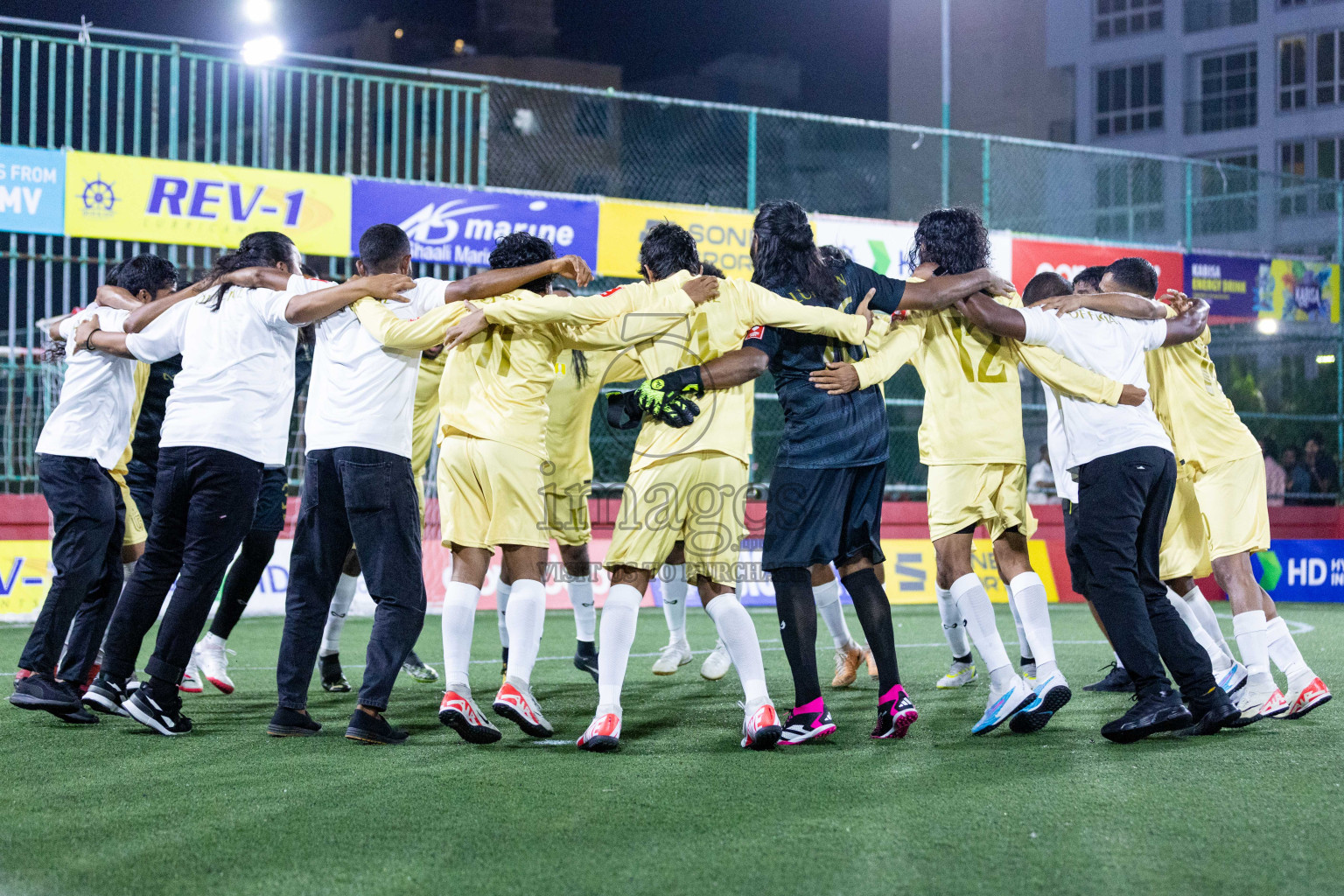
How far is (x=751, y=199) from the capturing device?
14.1m

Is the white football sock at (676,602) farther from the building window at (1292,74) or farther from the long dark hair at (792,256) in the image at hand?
the building window at (1292,74)

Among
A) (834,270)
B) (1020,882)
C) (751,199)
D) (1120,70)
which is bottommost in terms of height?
(1020,882)

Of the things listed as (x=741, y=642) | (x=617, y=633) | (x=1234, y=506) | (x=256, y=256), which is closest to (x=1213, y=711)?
(x=1234, y=506)

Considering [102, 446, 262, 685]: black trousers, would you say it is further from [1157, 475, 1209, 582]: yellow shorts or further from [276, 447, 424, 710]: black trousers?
[1157, 475, 1209, 582]: yellow shorts

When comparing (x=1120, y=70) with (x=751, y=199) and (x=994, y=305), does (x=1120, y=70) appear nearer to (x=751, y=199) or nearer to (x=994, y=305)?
(x=751, y=199)

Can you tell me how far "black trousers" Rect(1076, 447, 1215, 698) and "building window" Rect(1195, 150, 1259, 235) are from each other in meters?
12.7

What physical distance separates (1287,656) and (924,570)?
7814 millimetres

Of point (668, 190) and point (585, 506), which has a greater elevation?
point (668, 190)

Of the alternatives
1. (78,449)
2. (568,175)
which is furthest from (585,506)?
(568,175)

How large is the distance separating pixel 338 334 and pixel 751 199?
9.38 metres

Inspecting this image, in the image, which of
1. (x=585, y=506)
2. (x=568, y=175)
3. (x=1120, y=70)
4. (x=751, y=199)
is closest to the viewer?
(x=585, y=506)

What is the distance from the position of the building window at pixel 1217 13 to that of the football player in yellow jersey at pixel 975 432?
4140 cm

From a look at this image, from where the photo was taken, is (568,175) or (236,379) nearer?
Result: (236,379)

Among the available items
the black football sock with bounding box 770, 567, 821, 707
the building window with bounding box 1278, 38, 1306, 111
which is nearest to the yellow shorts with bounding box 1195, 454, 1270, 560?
the black football sock with bounding box 770, 567, 821, 707
